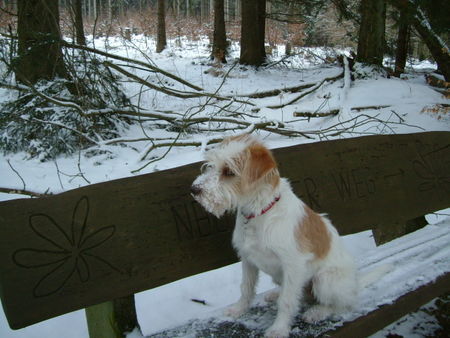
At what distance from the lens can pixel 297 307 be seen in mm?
1892

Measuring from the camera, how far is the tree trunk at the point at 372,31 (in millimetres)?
8508

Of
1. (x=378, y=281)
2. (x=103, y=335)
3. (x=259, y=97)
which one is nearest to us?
(x=103, y=335)

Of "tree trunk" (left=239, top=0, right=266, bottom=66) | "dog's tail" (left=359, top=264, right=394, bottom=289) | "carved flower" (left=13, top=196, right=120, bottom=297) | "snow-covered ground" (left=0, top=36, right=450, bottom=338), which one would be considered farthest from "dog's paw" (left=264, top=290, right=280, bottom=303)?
"tree trunk" (left=239, top=0, right=266, bottom=66)

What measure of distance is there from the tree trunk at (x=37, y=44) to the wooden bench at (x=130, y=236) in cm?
307

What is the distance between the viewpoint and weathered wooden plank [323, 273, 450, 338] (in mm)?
1835

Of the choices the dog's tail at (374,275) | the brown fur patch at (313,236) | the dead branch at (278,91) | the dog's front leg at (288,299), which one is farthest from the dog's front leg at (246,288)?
the dead branch at (278,91)

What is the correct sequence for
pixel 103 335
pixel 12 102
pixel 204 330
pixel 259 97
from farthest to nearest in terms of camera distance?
pixel 259 97, pixel 12 102, pixel 103 335, pixel 204 330

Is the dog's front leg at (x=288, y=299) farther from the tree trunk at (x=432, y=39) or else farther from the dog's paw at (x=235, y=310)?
the tree trunk at (x=432, y=39)

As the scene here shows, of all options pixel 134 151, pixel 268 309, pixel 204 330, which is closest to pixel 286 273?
pixel 268 309

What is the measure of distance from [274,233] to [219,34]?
11.6 meters

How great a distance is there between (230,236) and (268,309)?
0.50 m

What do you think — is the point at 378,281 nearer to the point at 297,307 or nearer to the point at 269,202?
the point at 297,307

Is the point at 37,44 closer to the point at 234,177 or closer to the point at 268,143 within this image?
the point at 268,143

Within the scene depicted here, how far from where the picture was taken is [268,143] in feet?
17.0
